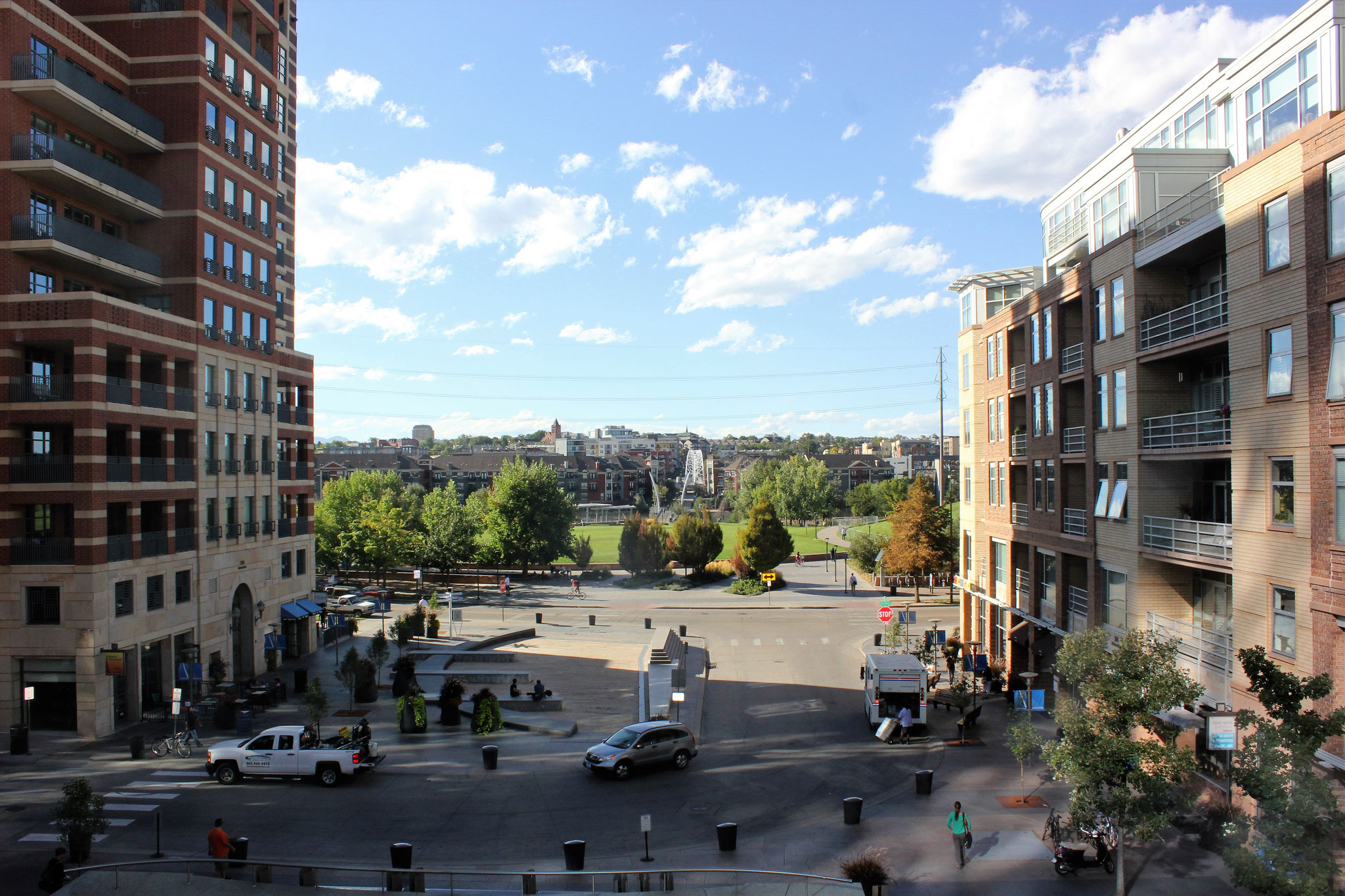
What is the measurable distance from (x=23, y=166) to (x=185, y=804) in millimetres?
22259

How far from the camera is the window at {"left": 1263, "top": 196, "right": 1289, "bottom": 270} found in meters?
17.6

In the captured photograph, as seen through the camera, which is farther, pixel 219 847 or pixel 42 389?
pixel 42 389

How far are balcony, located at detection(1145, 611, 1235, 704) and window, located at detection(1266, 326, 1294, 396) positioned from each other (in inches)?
247

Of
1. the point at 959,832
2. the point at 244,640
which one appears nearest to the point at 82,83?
the point at 244,640

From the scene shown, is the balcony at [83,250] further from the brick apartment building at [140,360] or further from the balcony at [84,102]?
the balcony at [84,102]

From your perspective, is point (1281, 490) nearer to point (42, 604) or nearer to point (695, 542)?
point (42, 604)

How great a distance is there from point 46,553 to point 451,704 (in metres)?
14.4

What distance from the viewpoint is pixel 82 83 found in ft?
94.9

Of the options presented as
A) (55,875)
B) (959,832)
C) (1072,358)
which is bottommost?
(959,832)

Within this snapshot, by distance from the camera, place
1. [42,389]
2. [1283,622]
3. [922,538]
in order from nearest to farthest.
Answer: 1. [1283,622]
2. [42,389]
3. [922,538]

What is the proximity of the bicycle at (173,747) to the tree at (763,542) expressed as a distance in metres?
45.4

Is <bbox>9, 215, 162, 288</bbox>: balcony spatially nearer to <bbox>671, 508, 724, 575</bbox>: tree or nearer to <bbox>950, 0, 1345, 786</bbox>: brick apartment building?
<bbox>950, 0, 1345, 786</bbox>: brick apartment building

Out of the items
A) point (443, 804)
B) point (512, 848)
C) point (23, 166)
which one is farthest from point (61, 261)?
point (512, 848)

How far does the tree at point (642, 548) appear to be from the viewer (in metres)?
73.1
